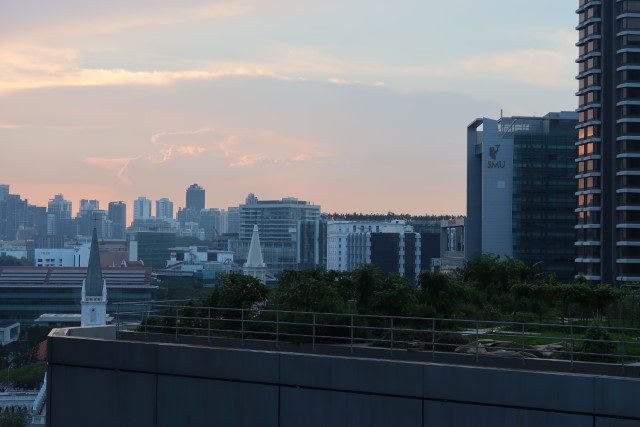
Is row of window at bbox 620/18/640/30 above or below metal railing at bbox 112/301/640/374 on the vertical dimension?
above

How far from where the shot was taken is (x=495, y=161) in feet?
392

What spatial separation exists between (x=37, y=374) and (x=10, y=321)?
66993 mm

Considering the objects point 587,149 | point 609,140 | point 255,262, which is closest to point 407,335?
point 609,140

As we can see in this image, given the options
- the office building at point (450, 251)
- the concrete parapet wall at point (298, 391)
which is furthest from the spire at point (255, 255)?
the concrete parapet wall at point (298, 391)

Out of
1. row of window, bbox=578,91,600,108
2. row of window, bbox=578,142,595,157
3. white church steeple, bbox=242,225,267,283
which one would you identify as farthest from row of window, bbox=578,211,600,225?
white church steeple, bbox=242,225,267,283

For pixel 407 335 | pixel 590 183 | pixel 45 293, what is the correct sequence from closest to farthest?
1. pixel 407 335
2. pixel 590 183
3. pixel 45 293

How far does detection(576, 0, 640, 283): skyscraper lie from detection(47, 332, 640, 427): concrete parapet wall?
58805 mm

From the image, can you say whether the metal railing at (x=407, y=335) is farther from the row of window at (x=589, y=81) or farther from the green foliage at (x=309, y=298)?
the row of window at (x=589, y=81)

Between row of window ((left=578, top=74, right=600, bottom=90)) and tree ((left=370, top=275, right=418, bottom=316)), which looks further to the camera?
row of window ((left=578, top=74, right=600, bottom=90))

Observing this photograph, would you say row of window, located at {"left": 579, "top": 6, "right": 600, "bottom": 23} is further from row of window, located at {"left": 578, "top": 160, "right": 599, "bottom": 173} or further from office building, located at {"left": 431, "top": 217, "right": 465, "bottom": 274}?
office building, located at {"left": 431, "top": 217, "right": 465, "bottom": 274}

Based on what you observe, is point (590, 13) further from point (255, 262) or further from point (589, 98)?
point (255, 262)

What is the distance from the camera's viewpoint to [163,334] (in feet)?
68.9

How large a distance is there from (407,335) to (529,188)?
101 m

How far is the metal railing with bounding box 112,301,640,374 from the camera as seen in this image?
1692 cm
